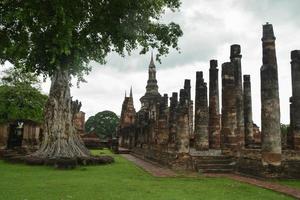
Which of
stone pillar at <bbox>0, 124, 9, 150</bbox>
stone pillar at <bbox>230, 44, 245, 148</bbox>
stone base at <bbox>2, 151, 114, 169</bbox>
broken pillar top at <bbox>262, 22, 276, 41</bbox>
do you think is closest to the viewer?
broken pillar top at <bbox>262, 22, 276, 41</bbox>

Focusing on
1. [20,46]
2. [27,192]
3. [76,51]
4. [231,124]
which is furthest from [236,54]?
[27,192]

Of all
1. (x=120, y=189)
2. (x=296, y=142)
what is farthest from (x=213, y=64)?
(x=120, y=189)

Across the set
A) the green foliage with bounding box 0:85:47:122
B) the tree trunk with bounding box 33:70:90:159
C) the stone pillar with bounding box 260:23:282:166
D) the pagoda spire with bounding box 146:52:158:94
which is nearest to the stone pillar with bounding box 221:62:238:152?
the stone pillar with bounding box 260:23:282:166

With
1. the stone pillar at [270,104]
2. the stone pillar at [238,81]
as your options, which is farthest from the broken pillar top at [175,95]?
the stone pillar at [270,104]

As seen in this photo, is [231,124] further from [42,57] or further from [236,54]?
[42,57]

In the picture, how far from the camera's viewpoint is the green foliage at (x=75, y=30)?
12047 mm

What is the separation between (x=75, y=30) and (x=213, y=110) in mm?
9311

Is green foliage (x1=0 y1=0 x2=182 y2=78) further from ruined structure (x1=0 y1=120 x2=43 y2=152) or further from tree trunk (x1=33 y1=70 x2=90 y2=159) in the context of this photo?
ruined structure (x1=0 y1=120 x2=43 y2=152)

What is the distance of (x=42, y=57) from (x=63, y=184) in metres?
7.95

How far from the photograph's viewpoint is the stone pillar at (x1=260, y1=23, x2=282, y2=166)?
14141 mm

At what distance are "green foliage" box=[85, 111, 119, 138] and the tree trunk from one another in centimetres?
5687

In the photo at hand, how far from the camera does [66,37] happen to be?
12398 millimetres

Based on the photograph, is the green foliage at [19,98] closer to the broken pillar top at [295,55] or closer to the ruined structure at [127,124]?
the ruined structure at [127,124]

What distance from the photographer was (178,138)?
698 inches
